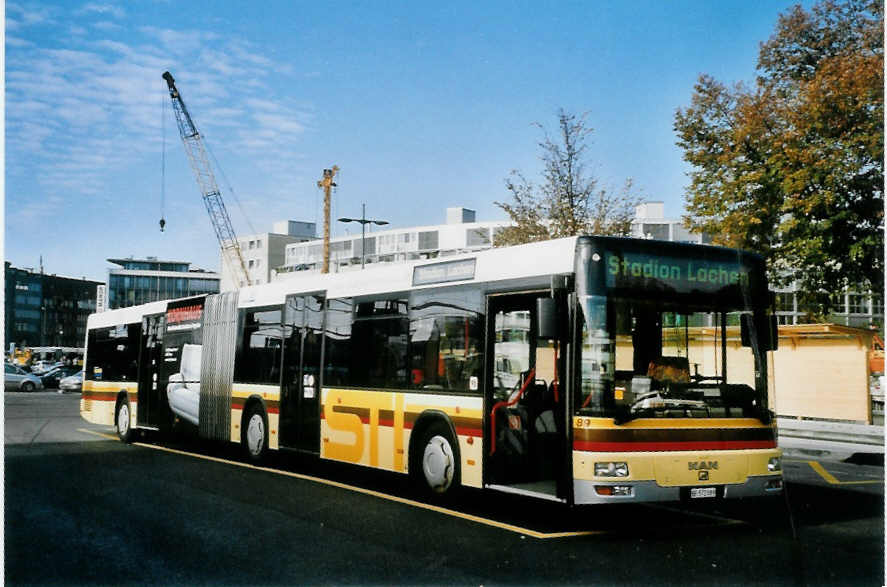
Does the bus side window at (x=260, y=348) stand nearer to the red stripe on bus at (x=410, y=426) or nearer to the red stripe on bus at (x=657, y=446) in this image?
the red stripe on bus at (x=410, y=426)

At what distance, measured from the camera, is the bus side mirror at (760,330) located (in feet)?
32.3

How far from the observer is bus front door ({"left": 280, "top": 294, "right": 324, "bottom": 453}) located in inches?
557

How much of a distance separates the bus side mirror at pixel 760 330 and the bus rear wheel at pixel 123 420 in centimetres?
1412

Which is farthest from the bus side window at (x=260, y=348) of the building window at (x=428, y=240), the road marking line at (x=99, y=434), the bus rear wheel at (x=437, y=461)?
the building window at (x=428, y=240)

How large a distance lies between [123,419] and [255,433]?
A: 588 centimetres

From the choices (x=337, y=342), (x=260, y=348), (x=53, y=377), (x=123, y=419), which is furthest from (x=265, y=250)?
(x=337, y=342)

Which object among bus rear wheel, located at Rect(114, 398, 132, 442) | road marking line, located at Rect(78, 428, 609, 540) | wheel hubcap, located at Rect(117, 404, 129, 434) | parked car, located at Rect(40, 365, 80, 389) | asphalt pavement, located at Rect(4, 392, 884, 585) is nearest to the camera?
asphalt pavement, located at Rect(4, 392, 884, 585)

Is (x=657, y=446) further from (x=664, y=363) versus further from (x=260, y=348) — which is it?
(x=260, y=348)

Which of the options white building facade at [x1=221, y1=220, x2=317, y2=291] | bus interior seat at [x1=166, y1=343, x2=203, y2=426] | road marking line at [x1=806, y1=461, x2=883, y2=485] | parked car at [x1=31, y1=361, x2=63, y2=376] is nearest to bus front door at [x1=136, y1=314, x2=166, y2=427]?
bus interior seat at [x1=166, y1=343, x2=203, y2=426]

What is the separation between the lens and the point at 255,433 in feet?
52.2

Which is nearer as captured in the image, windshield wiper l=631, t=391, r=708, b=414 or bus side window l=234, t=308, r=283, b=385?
windshield wiper l=631, t=391, r=708, b=414

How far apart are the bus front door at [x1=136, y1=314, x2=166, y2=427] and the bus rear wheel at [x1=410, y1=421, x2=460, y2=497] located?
8961 mm

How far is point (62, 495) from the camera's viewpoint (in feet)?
38.3

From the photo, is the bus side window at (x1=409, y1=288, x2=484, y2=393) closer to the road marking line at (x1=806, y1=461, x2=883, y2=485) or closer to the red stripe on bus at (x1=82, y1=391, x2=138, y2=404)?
the road marking line at (x1=806, y1=461, x2=883, y2=485)
